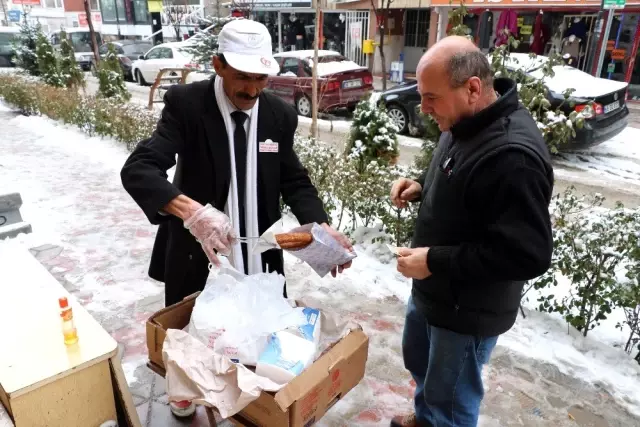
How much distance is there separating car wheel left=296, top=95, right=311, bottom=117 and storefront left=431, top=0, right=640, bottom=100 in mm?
5136

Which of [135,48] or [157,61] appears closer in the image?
[157,61]

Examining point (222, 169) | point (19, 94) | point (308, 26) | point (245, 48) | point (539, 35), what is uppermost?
point (245, 48)

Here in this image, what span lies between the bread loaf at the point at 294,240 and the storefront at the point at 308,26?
58.7 ft

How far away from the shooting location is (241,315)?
64.9 inches

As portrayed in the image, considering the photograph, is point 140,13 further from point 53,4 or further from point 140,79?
point 140,79

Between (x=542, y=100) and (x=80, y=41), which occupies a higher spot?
(x=542, y=100)

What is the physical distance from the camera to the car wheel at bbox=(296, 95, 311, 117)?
35.6 feet

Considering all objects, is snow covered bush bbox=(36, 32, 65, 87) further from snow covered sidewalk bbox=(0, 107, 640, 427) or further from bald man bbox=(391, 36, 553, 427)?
bald man bbox=(391, 36, 553, 427)

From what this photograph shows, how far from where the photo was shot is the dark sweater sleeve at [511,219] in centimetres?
146

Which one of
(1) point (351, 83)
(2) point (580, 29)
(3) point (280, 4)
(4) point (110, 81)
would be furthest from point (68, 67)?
(2) point (580, 29)

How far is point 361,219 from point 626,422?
8.62ft

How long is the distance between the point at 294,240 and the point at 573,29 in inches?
604

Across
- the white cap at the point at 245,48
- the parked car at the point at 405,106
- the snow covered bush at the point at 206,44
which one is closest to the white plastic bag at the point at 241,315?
the white cap at the point at 245,48

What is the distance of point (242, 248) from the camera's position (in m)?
2.13
